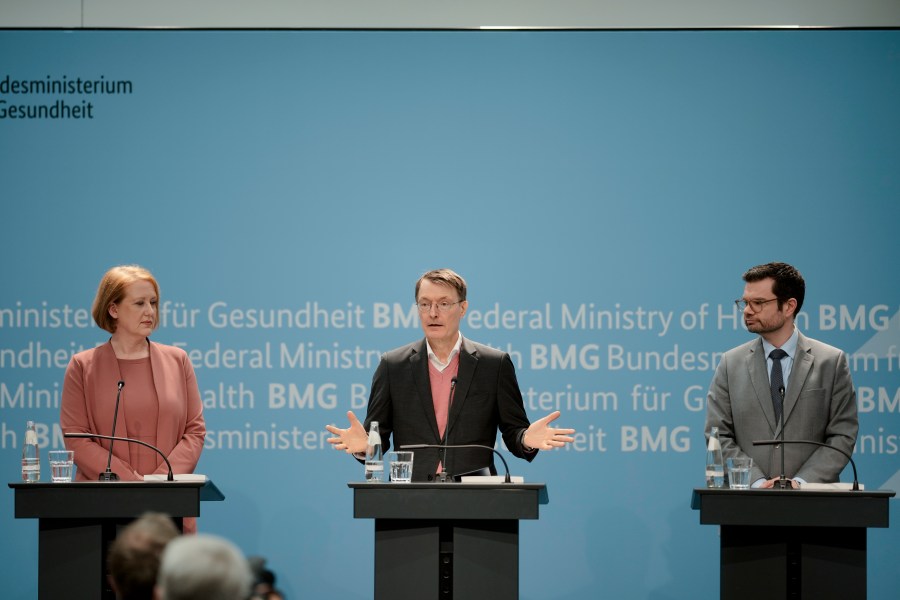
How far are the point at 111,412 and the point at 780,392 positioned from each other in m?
2.82

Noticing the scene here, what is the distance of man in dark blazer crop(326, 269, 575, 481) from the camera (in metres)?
4.71

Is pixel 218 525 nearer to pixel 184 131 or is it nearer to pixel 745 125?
pixel 184 131

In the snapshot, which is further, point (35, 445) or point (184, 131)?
point (184, 131)

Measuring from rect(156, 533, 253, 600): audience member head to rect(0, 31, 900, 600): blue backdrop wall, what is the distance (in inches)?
161

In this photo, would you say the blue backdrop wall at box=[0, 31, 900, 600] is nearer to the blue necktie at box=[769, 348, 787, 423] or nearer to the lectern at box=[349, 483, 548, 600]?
the blue necktie at box=[769, 348, 787, 423]

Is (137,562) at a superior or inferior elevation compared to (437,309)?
inferior

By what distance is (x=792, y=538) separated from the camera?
4262mm

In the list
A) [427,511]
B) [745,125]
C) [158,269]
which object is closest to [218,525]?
[158,269]

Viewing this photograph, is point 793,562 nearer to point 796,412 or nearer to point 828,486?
point 828,486

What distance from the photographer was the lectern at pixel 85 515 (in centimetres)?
411

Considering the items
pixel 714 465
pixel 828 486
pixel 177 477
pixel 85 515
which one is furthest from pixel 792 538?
pixel 85 515

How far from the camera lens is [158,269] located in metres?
6.24

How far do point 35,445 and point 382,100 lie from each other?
113 inches

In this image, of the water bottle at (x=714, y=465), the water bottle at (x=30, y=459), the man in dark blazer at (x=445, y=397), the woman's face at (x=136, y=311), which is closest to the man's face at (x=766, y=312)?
the water bottle at (x=714, y=465)
